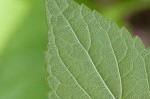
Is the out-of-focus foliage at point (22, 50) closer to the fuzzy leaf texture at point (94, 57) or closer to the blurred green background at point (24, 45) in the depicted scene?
the blurred green background at point (24, 45)

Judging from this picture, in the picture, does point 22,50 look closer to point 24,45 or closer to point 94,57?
point 24,45

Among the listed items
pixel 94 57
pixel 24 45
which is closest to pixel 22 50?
pixel 24 45

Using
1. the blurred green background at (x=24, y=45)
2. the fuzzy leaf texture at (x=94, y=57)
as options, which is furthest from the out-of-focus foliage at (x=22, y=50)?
the fuzzy leaf texture at (x=94, y=57)

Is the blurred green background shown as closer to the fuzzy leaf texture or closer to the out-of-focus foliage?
the out-of-focus foliage

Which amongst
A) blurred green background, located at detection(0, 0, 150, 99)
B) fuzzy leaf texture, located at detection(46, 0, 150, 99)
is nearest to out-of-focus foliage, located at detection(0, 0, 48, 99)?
blurred green background, located at detection(0, 0, 150, 99)

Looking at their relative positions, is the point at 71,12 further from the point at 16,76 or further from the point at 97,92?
the point at 16,76
